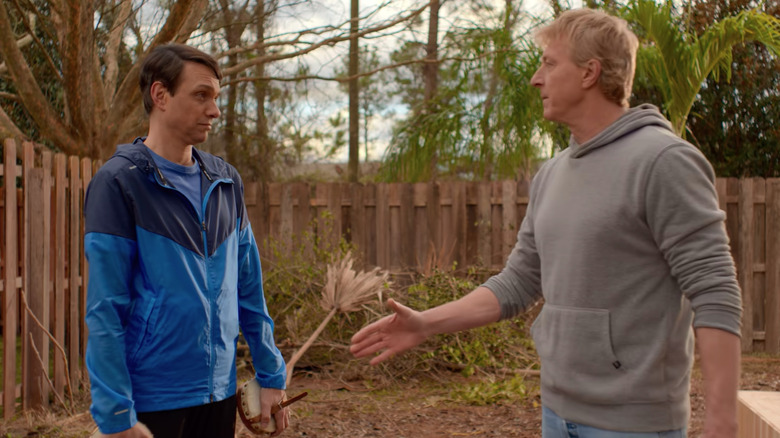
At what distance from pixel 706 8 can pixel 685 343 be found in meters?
10.1

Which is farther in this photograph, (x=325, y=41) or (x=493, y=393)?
(x=325, y=41)

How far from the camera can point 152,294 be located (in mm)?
2168

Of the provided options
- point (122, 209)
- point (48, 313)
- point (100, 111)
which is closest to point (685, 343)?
point (122, 209)

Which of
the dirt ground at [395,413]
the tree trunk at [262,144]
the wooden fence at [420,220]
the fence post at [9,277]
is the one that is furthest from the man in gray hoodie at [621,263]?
the tree trunk at [262,144]

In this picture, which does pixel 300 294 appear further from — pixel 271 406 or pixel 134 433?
pixel 134 433

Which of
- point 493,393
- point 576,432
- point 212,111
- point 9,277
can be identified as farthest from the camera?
point 493,393

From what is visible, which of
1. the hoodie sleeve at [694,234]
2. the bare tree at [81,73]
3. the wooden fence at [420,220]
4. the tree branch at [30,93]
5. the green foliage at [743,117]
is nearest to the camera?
the hoodie sleeve at [694,234]

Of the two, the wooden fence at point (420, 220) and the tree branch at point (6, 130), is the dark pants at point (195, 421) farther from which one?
the wooden fence at point (420, 220)

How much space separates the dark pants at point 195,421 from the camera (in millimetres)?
2184

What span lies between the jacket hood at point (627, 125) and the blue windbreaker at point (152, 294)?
1.26m

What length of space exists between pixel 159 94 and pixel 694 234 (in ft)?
5.70

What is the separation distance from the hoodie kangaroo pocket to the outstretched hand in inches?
16.5

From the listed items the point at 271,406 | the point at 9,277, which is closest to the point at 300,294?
the point at 9,277

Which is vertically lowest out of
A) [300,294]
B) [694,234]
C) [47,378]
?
[47,378]
